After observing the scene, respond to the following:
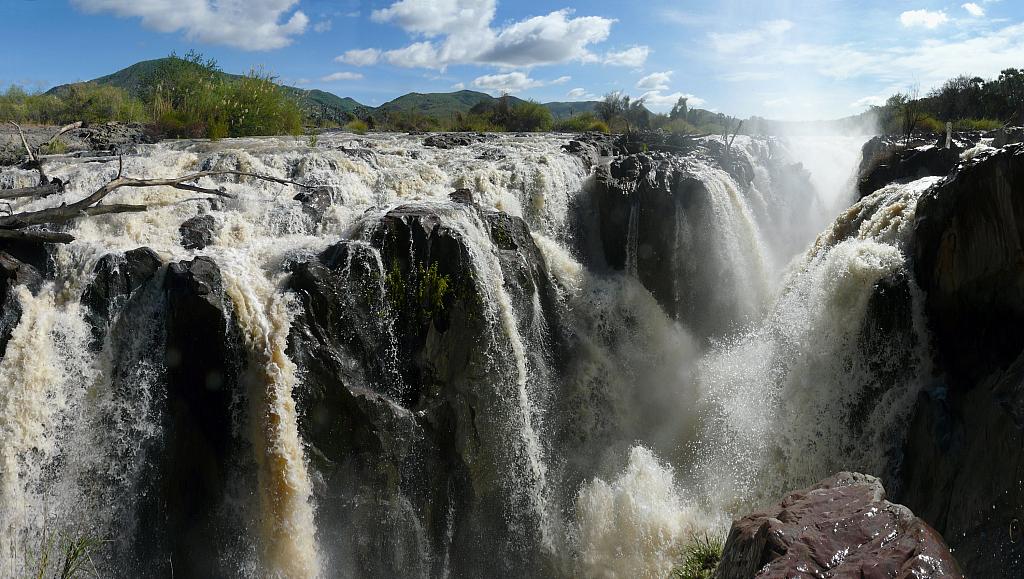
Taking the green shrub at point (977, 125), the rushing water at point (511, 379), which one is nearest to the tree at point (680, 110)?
the green shrub at point (977, 125)

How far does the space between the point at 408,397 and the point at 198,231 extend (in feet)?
11.4

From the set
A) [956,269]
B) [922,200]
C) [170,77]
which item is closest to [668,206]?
[922,200]

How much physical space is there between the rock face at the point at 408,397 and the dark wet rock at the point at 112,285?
58.9 inches

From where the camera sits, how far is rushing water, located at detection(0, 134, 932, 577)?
5.96 m

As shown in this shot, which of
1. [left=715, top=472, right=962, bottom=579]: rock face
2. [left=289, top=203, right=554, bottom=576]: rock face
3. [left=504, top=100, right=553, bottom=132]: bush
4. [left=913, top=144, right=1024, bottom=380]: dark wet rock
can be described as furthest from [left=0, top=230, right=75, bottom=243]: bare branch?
[left=504, top=100, right=553, bottom=132]: bush

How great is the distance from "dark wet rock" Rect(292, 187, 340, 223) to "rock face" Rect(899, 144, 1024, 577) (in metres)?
7.81

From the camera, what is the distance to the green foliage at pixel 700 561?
19.9 feet

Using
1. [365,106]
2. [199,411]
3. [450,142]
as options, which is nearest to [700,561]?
[199,411]

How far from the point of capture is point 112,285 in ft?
20.3

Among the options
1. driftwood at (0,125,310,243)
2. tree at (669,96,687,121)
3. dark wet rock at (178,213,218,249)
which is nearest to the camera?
driftwood at (0,125,310,243)

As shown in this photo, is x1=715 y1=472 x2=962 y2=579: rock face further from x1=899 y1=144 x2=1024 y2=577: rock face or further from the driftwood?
the driftwood

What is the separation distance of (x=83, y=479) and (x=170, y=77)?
18.0m

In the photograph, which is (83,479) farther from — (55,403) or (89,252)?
(89,252)

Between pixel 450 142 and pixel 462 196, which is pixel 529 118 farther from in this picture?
pixel 462 196
